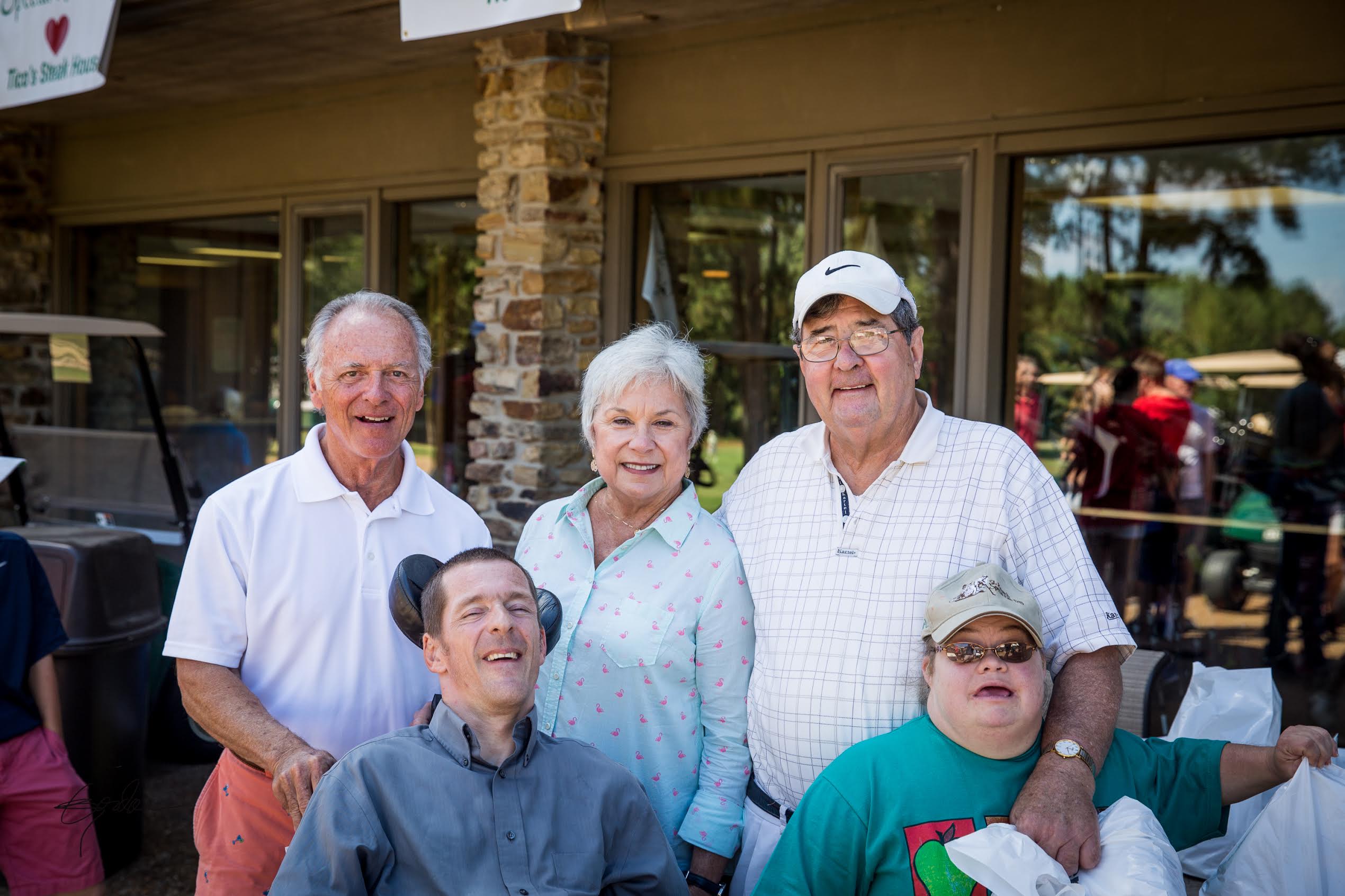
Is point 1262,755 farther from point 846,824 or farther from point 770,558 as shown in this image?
point 770,558

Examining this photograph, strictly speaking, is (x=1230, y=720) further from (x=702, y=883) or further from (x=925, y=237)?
(x=925, y=237)

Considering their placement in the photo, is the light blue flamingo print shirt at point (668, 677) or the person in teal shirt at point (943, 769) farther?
the light blue flamingo print shirt at point (668, 677)

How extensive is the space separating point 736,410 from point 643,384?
3374mm

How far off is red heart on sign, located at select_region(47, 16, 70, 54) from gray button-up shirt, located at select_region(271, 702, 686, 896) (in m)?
3.82

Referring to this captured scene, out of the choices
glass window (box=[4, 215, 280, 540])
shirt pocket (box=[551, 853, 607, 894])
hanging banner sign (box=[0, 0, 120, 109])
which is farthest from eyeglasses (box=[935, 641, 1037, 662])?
glass window (box=[4, 215, 280, 540])

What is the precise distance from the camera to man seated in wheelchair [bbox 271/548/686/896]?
75.3 inches

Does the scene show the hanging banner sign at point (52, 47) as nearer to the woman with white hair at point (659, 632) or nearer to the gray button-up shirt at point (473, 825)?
the woman with white hair at point (659, 632)

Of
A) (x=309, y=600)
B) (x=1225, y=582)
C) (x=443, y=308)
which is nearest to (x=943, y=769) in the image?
(x=309, y=600)

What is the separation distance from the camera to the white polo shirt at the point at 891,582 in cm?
212

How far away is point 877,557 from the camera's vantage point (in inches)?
85.3

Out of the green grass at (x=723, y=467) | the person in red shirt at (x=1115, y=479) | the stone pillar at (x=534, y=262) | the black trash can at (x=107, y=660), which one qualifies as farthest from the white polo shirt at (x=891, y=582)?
the person in red shirt at (x=1115, y=479)

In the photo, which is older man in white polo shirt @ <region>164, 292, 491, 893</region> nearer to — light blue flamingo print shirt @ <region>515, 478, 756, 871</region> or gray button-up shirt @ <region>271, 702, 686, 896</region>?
gray button-up shirt @ <region>271, 702, 686, 896</region>

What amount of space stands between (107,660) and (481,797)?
7.03 ft

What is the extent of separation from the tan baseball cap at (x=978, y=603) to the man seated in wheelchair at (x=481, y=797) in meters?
0.61
